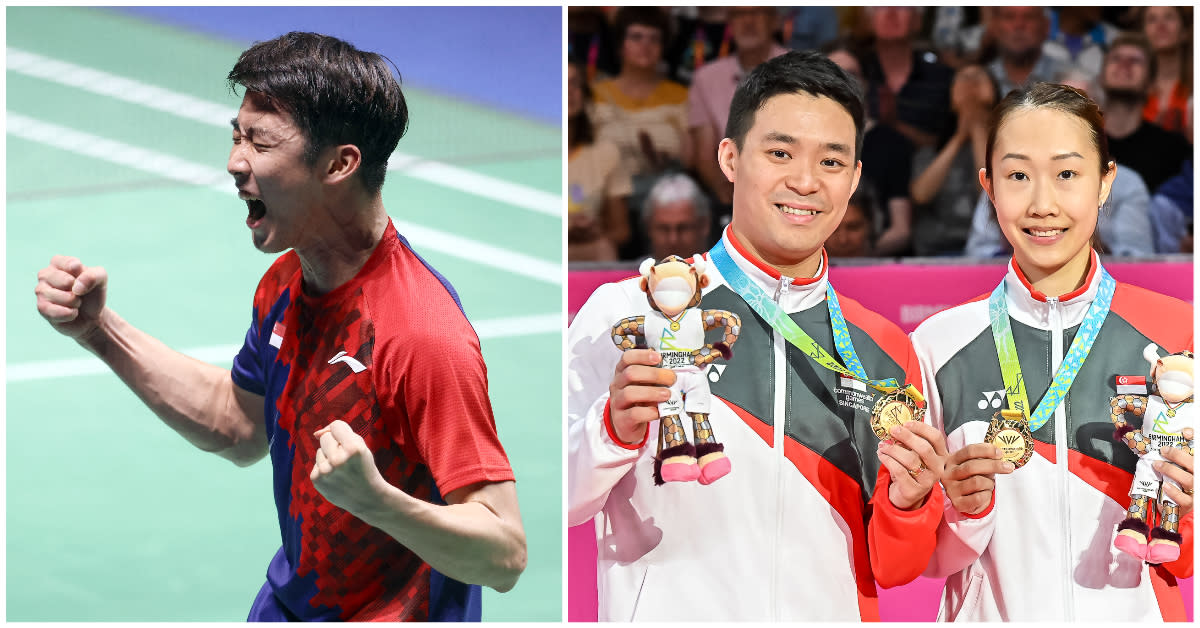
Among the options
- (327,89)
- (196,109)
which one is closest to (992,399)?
(327,89)

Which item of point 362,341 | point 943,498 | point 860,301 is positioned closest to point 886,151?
point 860,301

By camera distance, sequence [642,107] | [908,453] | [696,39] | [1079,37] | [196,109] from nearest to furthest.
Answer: [908,453]
[196,109]
[642,107]
[696,39]
[1079,37]

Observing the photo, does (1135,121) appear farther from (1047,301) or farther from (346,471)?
(346,471)

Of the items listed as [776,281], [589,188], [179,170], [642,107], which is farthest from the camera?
[642,107]

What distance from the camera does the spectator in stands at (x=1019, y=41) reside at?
208 inches

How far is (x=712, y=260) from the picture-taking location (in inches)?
146

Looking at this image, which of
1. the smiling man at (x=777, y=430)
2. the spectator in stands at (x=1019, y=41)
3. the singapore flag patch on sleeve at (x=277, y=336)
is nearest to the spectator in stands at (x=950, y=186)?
the spectator in stands at (x=1019, y=41)

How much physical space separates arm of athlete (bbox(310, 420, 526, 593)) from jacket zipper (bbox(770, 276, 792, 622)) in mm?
711

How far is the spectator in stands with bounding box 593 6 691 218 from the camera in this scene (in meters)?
4.65

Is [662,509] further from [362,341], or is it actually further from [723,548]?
[362,341]

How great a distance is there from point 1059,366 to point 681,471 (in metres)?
1.10

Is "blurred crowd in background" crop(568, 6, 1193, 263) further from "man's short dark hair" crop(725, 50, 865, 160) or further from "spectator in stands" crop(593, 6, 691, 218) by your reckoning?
"man's short dark hair" crop(725, 50, 865, 160)

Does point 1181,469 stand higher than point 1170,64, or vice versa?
point 1170,64

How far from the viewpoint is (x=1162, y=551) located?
3.53m
